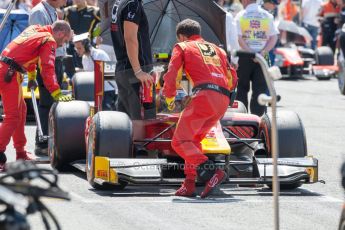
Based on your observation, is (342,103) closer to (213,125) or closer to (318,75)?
(318,75)

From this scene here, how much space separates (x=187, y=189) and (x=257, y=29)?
6.68 metres

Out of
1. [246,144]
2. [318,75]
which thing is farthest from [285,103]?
[246,144]

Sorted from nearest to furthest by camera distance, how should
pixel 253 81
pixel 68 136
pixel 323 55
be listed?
pixel 68 136
pixel 253 81
pixel 323 55

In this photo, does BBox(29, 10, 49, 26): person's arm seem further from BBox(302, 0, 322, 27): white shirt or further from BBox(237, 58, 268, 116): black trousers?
BBox(302, 0, 322, 27): white shirt

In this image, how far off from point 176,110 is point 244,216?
229 centimetres

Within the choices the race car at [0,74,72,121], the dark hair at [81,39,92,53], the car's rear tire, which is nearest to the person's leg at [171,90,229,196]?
the race car at [0,74,72,121]

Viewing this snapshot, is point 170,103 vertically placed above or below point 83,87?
above

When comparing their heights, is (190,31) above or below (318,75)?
above

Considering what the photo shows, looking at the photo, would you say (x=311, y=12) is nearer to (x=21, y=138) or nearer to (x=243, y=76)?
(x=243, y=76)

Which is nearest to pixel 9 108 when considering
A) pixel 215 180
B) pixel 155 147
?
pixel 155 147

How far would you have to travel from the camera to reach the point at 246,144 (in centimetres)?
1170

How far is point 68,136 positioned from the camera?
12094 millimetres

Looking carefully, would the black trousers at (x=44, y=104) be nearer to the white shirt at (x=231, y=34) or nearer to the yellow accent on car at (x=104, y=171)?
the yellow accent on car at (x=104, y=171)

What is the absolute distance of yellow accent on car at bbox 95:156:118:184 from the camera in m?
10.6
